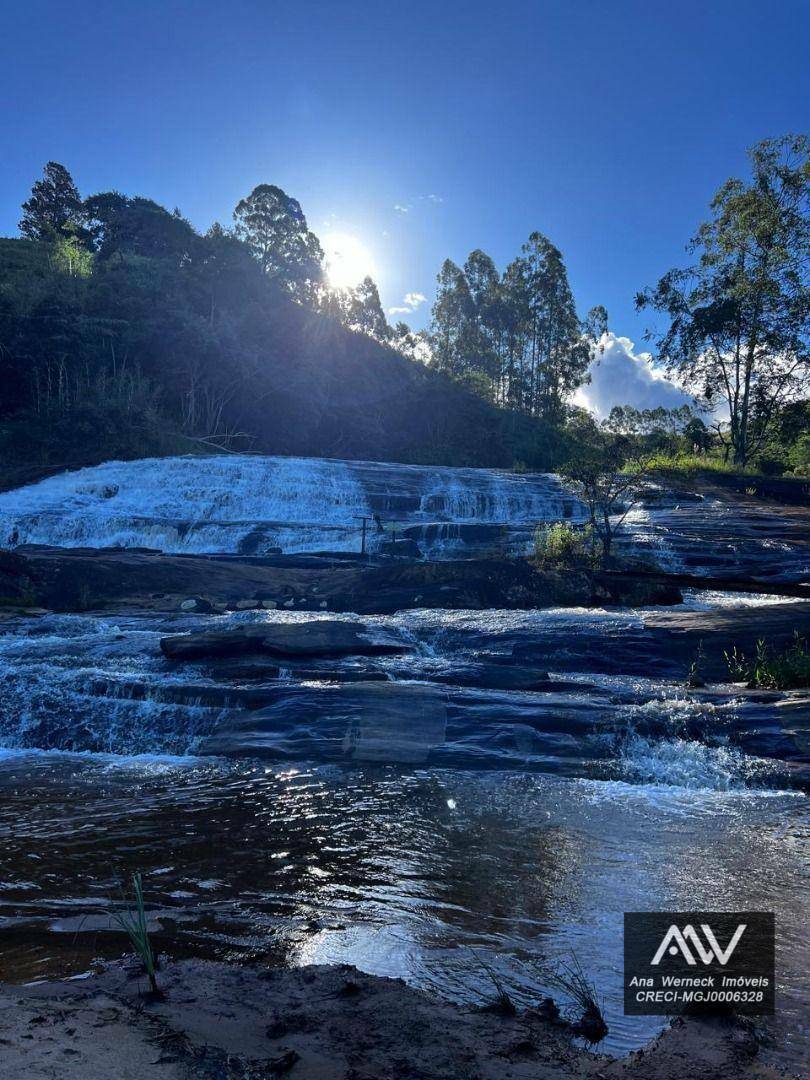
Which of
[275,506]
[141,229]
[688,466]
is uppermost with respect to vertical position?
[141,229]

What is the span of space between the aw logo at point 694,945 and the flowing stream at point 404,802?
0.66ft

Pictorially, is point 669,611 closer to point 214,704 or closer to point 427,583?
point 427,583

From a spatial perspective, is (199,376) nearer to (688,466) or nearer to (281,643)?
(688,466)

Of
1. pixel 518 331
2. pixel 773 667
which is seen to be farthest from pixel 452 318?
pixel 773 667

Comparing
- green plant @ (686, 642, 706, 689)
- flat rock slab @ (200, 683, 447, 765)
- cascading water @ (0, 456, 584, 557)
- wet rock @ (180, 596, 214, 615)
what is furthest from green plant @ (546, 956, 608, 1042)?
cascading water @ (0, 456, 584, 557)

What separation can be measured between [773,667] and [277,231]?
56342mm

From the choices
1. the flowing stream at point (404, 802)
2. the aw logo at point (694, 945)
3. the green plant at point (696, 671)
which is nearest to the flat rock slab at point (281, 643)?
the flowing stream at point (404, 802)

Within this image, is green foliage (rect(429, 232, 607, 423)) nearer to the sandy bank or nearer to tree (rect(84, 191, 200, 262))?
tree (rect(84, 191, 200, 262))

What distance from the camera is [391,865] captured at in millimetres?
4180

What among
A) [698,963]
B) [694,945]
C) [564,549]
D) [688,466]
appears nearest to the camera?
[698,963]

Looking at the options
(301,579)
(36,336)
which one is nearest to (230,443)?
(36,336)

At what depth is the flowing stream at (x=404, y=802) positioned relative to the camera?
329cm

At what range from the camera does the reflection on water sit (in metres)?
3.15

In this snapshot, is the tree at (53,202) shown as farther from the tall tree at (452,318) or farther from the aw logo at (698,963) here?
the aw logo at (698,963)
